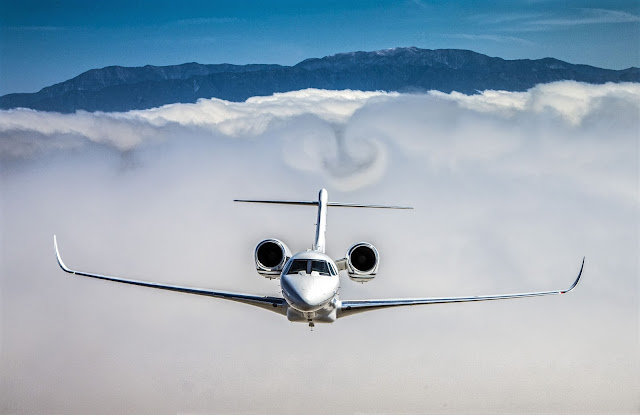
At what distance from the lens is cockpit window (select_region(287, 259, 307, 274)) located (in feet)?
143

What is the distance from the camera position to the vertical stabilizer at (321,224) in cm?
5056

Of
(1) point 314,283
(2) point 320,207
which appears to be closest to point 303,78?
(2) point 320,207

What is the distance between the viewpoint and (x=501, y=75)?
358 feet

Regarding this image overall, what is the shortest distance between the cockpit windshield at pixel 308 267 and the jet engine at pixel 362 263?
448cm

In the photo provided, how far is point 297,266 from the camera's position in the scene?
4359 centimetres

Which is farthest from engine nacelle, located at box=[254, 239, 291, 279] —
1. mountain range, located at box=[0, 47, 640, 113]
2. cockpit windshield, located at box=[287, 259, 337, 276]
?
mountain range, located at box=[0, 47, 640, 113]

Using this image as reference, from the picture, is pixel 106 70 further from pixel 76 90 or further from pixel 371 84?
pixel 371 84

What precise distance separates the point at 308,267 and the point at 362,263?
5.54m

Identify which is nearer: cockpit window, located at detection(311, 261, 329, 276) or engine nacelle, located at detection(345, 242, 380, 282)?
cockpit window, located at detection(311, 261, 329, 276)

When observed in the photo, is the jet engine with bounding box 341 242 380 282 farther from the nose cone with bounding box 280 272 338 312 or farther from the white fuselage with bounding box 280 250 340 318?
the nose cone with bounding box 280 272 338 312

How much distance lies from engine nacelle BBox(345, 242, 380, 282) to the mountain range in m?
56.1

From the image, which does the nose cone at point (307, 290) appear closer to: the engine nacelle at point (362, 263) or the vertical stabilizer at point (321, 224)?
the engine nacelle at point (362, 263)

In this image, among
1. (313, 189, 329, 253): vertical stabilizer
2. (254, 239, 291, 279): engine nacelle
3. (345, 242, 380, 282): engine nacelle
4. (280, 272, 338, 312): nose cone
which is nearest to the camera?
(280, 272, 338, 312): nose cone

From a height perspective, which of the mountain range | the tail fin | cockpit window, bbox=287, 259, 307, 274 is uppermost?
the mountain range
